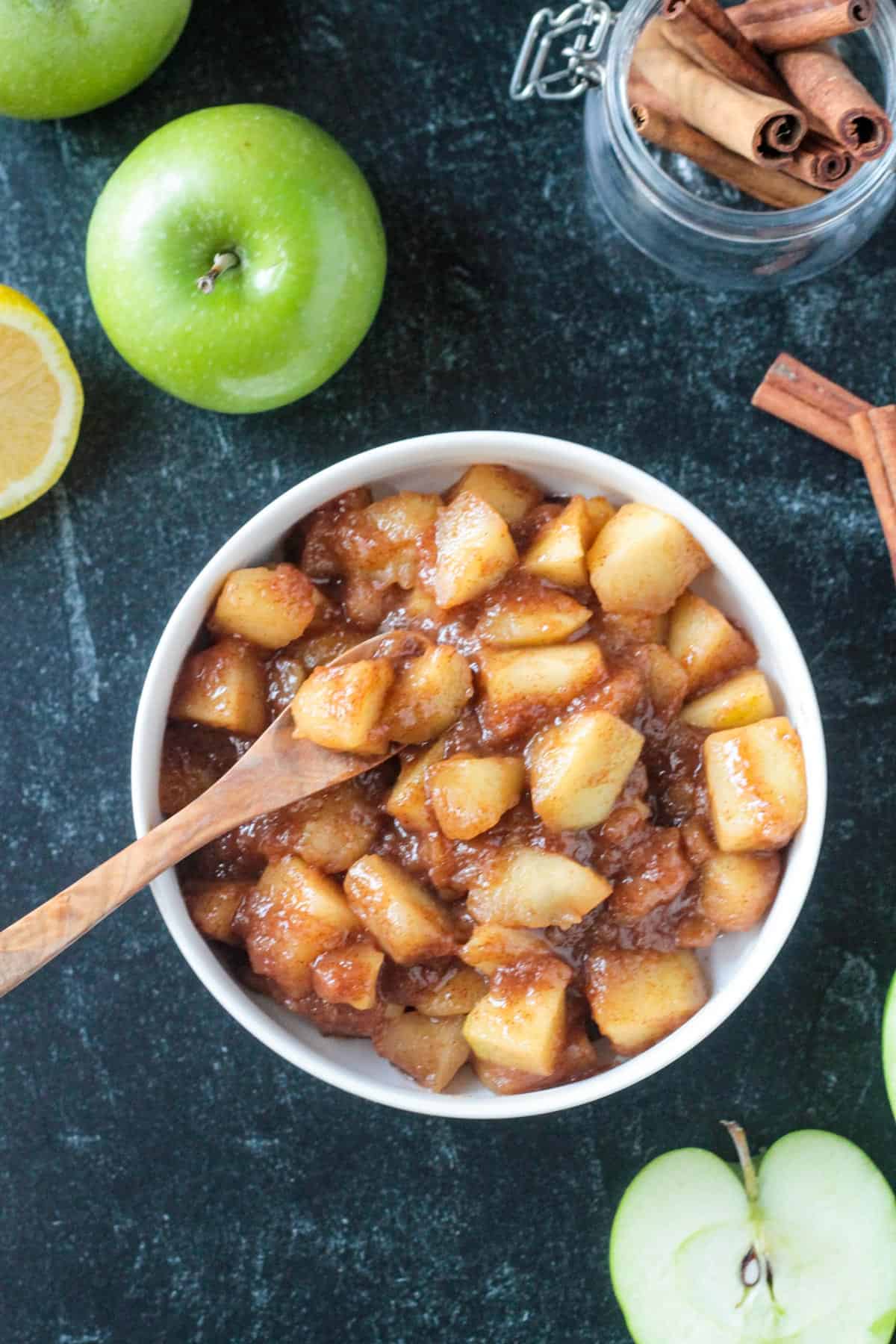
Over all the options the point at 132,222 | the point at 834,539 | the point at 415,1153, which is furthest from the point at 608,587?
the point at 415,1153

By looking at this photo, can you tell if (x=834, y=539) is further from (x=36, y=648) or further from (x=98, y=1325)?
(x=98, y=1325)

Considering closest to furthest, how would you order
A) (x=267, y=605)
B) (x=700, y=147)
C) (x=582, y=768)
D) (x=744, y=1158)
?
(x=582, y=768) < (x=267, y=605) < (x=700, y=147) < (x=744, y=1158)

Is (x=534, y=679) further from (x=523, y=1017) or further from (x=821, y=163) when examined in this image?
(x=821, y=163)

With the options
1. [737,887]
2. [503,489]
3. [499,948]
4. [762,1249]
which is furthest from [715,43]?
[762,1249]

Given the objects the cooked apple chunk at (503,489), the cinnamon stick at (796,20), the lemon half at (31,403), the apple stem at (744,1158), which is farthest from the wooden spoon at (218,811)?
the cinnamon stick at (796,20)

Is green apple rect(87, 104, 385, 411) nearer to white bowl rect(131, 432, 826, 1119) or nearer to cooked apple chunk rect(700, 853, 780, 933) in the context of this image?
white bowl rect(131, 432, 826, 1119)

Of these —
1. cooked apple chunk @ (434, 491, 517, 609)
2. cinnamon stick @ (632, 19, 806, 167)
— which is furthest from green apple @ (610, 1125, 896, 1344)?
cinnamon stick @ (632, 19, 806, 167)
